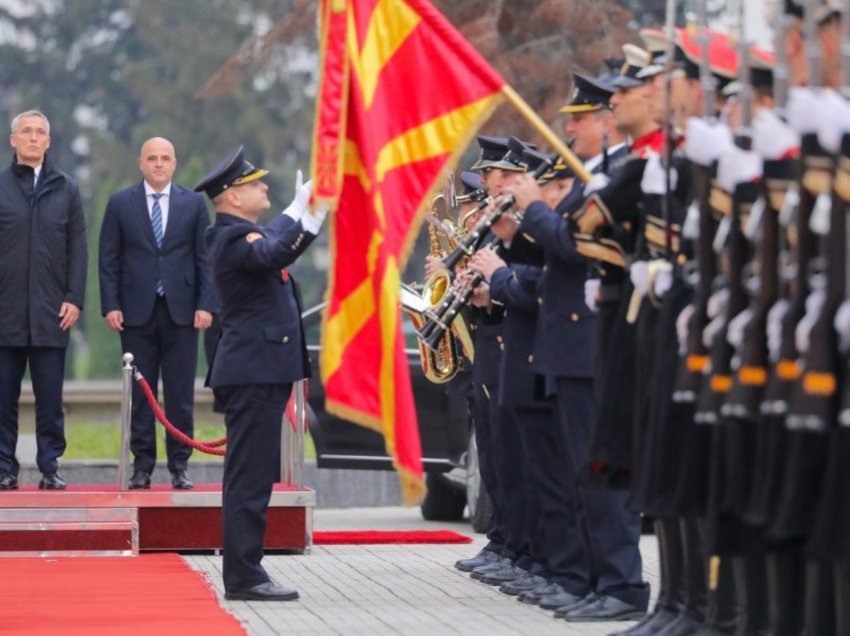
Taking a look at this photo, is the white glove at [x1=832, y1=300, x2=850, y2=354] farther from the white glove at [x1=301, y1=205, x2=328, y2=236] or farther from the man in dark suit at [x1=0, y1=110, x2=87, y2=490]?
the man in dark suit at [x1=0, y1=110, x2=87, y2=490]

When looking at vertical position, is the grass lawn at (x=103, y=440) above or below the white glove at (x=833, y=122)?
below

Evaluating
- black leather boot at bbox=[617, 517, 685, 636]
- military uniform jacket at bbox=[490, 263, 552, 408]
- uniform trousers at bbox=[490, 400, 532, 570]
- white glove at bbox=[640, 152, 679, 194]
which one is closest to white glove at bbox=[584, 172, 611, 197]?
white glove at bbox=[640, 152, 679, 194]

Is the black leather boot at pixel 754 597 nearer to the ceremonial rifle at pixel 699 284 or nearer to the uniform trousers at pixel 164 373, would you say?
the ceremonial rifle at pixel 699 284

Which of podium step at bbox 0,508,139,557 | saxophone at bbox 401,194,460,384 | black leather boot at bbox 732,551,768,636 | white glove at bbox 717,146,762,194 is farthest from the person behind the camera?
podium step at bbox 0,508,139,557

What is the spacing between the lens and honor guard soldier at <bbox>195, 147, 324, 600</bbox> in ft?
33.1

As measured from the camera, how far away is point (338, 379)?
8.62 m

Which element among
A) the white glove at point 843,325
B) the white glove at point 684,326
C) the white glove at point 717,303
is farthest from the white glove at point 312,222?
the white glove at point 843,325

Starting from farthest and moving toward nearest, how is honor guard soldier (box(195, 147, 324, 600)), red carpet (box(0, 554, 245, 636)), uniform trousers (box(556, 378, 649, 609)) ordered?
honor guard soldier (box(195, 147, 324, 600)), uniform trousers (box(556, 378, 649, 609)), red carpet (box(0, 554, 245, 636))

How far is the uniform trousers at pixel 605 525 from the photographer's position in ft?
30.5

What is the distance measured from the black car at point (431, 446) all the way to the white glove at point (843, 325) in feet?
28.6

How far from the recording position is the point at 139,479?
13383 mm

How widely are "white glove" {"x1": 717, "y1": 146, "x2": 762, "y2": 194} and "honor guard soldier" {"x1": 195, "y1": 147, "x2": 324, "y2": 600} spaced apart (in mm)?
3236

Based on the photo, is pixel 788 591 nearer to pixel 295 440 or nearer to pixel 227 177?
pixel 227 177

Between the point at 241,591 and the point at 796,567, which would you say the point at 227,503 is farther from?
the point at 796,567
